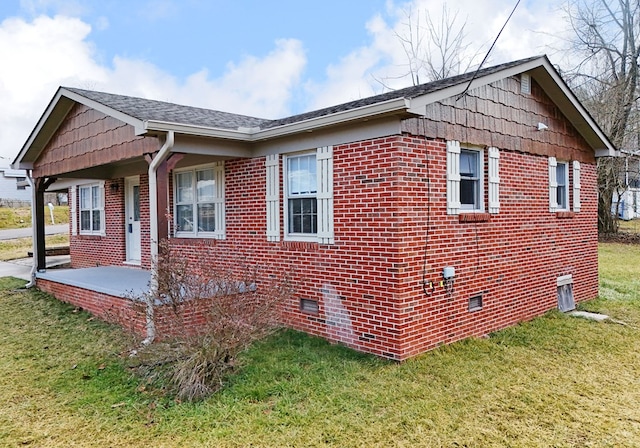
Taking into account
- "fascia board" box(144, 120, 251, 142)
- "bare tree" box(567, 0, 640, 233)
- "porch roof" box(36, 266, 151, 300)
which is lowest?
"porch roof" box(36, 266, 151, 300)

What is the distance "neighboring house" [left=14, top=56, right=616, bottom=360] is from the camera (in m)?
5.93

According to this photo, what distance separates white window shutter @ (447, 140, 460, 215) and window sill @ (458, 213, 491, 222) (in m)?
0.12

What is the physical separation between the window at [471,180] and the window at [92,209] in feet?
30.7

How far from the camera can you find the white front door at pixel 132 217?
11357mm

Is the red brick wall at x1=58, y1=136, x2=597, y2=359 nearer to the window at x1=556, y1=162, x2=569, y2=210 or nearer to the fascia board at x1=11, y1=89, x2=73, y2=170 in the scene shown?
the window at x1=556, y1=162, x2=569, y2=210

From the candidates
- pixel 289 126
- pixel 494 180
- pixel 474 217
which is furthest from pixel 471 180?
pixel 289 126

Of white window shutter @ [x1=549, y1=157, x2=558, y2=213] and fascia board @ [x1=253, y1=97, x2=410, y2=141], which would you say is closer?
fascia board @ [x1=253, y1=97, x2=410, y2=141]

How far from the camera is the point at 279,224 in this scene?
734 cm

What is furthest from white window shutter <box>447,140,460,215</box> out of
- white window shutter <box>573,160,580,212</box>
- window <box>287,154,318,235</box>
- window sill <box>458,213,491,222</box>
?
white window shutter <box>573,160,580,212</box>

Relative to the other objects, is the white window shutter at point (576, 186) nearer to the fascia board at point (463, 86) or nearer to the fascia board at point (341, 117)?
the fascia board at point (463, 86)

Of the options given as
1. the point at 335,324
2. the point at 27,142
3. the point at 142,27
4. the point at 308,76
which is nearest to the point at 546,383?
the point at 335,324

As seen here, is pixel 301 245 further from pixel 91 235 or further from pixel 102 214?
pixel 91 235

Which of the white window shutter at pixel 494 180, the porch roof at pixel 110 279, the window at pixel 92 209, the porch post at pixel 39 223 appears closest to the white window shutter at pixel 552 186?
the white window shutter at pixel 494 180

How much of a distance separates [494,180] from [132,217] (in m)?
8.37
